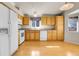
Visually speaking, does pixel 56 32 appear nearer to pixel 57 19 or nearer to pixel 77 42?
pixel 57 19

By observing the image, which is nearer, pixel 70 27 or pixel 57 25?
pixel 70 27

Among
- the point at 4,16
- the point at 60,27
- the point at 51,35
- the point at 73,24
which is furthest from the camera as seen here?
the point at 51,35

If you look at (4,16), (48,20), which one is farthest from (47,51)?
(48,20)

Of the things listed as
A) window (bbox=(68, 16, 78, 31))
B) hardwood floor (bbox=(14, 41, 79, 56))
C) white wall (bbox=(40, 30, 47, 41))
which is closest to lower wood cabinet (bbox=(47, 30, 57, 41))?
white wall (bbox=(40, 30, 47, 41))

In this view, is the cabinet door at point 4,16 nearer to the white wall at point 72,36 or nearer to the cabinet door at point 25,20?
the white wall at point 72,36

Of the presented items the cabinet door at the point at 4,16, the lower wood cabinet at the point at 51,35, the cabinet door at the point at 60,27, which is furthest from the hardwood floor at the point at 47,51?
the lower wood cabinet at the point at 51,35

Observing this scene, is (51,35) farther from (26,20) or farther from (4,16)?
(4,16)

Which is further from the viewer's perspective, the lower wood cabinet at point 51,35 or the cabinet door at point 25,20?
the cabinet door at point 25,20

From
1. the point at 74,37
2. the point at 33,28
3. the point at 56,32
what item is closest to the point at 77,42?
the point at 74,37

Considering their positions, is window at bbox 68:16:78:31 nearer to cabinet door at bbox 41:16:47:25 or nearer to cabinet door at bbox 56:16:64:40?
cabinet door at bbox 56:16:64:40

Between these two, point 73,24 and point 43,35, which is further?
point 43,35

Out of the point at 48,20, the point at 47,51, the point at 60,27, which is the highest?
the point at 48,20

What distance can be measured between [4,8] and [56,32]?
6.25m

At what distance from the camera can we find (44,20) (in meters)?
9.53
